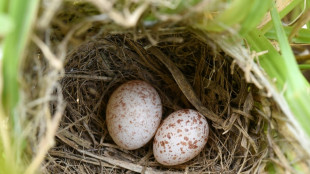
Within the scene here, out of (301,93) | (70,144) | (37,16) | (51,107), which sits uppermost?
(37,16)

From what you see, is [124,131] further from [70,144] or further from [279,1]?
[279,1]

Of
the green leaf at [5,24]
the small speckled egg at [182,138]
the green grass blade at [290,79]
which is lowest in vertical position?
the small speckled egg at [182,138]

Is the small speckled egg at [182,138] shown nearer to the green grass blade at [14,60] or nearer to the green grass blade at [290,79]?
the green grass blade at [290,79]

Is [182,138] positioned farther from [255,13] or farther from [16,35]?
[16,35]

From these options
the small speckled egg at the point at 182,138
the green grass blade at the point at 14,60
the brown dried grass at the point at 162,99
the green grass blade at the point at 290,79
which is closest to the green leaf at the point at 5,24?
the green grass blade at the point at 14,60

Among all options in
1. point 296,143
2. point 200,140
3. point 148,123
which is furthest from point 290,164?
point 148,123

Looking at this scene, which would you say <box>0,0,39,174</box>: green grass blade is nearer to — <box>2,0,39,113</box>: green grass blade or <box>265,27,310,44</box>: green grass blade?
<box>2,0,39,113</box>: green grass blade
